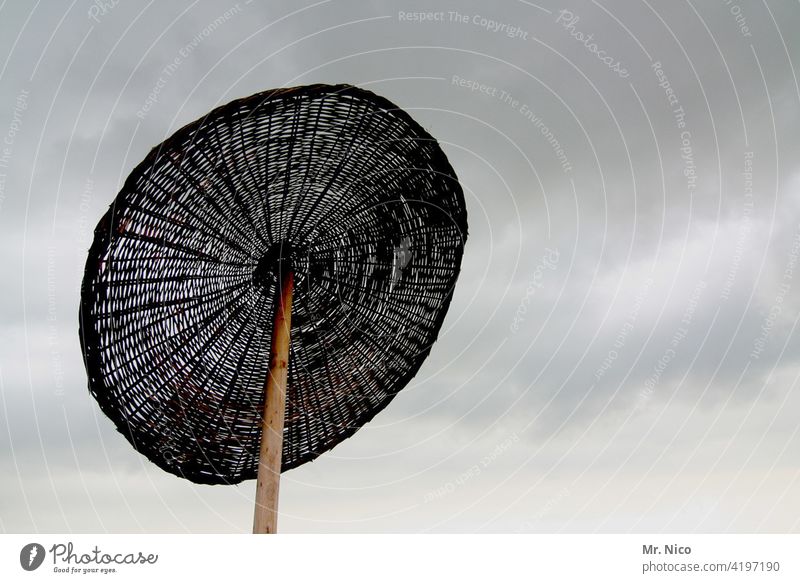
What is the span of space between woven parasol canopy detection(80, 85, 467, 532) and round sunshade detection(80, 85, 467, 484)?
0.01 m

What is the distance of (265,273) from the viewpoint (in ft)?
15.9

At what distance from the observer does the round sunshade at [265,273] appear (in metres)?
3.98

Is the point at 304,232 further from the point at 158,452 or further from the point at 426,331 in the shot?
the point at 158,452

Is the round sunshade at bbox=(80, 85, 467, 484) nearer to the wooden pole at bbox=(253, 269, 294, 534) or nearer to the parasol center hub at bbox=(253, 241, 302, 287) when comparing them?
the parasol center hub at bbox=(253, 241, 302, 287)

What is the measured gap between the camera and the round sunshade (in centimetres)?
398

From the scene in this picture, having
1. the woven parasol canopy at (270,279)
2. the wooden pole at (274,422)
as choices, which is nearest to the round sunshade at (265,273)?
the woven parasol canopy at (270,279)

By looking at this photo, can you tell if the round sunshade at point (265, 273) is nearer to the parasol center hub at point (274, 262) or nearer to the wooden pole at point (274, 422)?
the parasol center hub at point (274, 262)

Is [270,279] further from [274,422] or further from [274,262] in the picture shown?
[274,422]

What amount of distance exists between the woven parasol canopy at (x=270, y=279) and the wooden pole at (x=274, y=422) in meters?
0.01

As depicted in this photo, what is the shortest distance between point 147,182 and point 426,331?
244 cm

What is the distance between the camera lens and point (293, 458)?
5070 millimetres

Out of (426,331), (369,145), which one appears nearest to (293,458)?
(426,331)

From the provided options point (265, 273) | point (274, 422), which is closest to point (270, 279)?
point (265, 273)

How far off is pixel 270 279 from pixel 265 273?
6 cm
